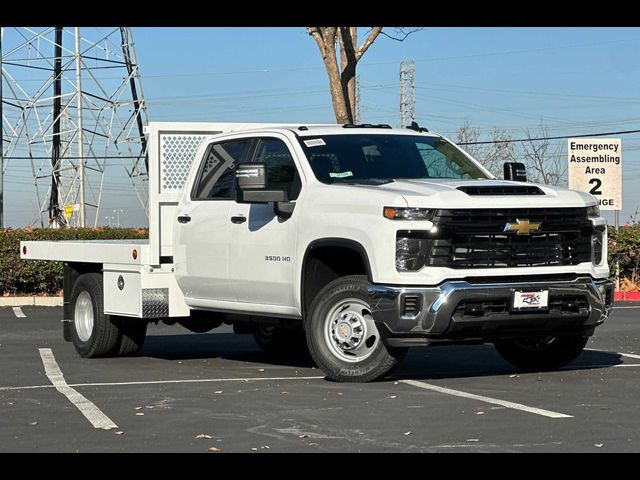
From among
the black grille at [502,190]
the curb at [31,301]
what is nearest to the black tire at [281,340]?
the black grille at [502,190]

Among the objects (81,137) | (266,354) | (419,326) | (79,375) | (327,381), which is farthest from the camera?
(81,137)

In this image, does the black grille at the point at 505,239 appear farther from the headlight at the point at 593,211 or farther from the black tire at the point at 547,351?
the black tire at the point at 547,351

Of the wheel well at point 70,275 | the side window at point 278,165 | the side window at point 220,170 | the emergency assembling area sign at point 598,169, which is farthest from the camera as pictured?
the emergency assembling area sign at point 598,169

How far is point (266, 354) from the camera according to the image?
1360 cm

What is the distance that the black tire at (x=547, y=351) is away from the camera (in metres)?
11.3

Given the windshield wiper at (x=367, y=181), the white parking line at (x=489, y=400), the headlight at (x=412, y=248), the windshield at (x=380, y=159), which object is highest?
the windshield at (x=380, y=159)

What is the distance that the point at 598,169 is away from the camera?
25.4 metres

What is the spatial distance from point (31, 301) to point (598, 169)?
11179 millimetres

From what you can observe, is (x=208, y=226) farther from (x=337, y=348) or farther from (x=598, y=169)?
(x=598, y=169)

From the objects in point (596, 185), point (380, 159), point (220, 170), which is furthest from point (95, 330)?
point (596, 185)

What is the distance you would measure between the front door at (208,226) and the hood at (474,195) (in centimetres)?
190
